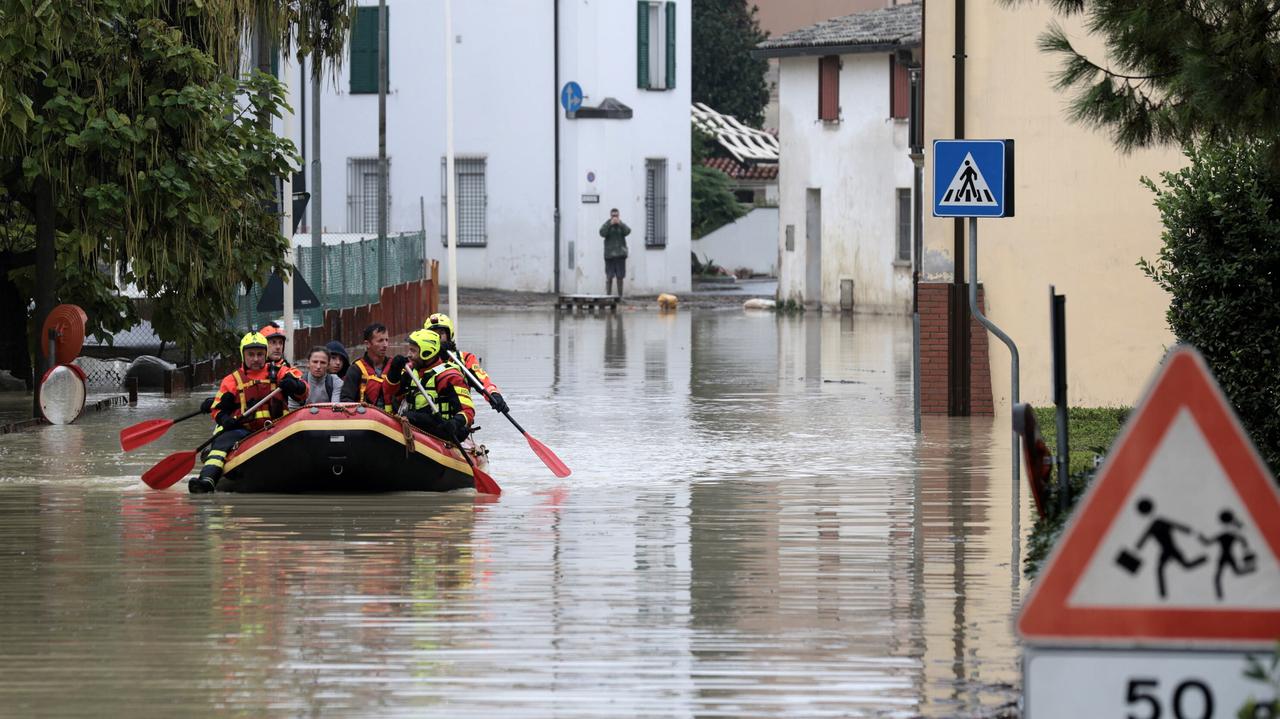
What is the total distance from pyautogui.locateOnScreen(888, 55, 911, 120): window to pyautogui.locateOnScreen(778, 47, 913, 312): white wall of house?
0.46 ft

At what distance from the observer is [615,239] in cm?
5441

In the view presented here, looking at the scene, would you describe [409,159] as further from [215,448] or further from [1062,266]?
[215,448]

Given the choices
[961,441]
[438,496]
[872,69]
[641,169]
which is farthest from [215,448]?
[641,169]

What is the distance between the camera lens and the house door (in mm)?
53312

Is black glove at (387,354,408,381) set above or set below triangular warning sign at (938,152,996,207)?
below

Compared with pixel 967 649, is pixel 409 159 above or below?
above

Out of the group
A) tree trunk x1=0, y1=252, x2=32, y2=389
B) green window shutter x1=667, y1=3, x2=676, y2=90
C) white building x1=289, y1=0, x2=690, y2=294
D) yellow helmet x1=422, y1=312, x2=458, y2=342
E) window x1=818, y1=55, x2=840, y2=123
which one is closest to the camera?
yellow helmet x1=422, y1=312, x2=458, y2=342

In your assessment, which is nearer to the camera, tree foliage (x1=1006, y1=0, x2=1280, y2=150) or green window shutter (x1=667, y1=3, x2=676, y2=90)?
tree foliage (x1=1006, y1=0, x2=1280, y2=150)

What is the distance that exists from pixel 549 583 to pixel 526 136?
4433 cm

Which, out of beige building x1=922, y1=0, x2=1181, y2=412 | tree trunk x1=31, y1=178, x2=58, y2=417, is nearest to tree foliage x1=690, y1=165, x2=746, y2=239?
beige building x1=922, y1=0, x2=1181, y2=412

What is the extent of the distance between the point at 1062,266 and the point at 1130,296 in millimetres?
764

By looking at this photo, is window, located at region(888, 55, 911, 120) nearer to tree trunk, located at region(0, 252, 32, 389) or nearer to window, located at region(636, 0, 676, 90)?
window, located at region(636, 0, 676, 90)

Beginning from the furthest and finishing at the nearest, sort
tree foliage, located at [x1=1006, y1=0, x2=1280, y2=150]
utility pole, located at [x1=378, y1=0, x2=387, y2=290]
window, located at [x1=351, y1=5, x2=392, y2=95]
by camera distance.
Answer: window, located at [x1=351, y1=5, x2=392, y2=95]
utility pole, located at [x1=378, y1=0, x2=387, y2=290]
tree foliage, located at [x1=1006, y1=0, x2=1280, y2=150]

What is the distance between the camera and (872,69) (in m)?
51.6
